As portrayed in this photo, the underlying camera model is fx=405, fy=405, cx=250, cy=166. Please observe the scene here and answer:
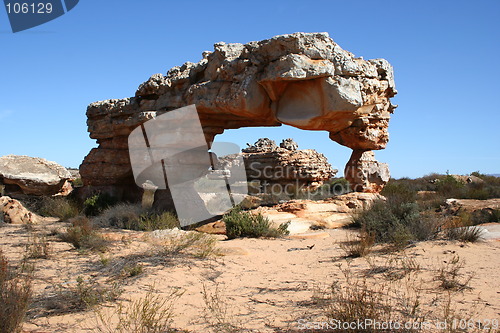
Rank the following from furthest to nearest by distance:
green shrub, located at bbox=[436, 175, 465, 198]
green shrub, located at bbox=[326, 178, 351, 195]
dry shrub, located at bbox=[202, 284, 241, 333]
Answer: green shrub, located at bbox=[436, 175, 465, 198] → green shrub, located at bbox=[326, 178, 351, 195] → dry shrub, located at bbox=[202, 284, 241, 333]

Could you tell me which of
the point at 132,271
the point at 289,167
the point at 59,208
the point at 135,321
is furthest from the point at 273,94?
the point at 289,167

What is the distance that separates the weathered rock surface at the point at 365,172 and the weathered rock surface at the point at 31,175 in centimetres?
1013

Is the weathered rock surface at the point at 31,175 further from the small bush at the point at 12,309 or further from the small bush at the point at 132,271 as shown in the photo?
the small bush at the point at 12,309

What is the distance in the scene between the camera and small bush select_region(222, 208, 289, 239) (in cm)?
944

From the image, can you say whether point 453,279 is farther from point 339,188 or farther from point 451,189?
point 451,189

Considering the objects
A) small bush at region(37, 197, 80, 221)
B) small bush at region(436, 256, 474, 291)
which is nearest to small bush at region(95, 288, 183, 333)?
small bush at region(436, 256, 474, 291)

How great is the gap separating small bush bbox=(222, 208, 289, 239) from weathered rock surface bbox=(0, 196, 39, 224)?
18.0 feet

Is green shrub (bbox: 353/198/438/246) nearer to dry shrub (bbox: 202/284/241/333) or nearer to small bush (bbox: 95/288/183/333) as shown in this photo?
dry shrub (bbox: 202/284/241/333)

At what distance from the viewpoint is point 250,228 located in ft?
31.3

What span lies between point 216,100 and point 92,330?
7.60 m

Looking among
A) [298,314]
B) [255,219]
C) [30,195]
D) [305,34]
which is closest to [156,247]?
[255,219]

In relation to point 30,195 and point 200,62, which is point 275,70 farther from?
→ point 30,195

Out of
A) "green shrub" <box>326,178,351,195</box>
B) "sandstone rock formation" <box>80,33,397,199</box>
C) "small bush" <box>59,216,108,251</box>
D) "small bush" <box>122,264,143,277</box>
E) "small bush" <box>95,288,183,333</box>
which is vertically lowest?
"small bush" <box>95,288,183,333</box>

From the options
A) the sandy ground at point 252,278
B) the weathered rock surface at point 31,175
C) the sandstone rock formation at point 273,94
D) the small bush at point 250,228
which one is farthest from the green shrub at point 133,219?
the weathered rock surface at point 31,175
